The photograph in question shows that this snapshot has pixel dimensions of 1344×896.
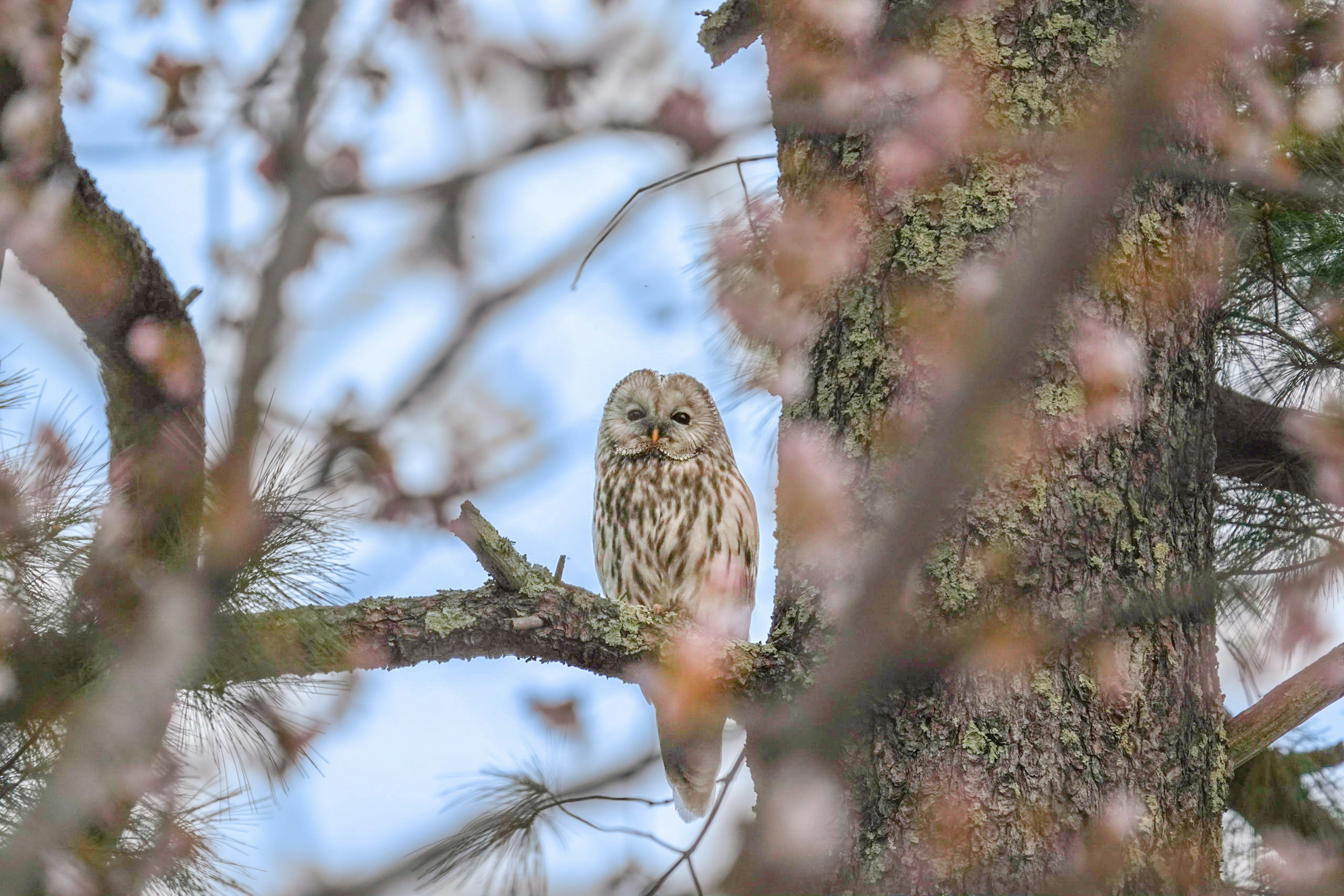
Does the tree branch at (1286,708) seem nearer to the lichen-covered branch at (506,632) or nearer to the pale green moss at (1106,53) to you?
the lichen-covered branch at (506,632)

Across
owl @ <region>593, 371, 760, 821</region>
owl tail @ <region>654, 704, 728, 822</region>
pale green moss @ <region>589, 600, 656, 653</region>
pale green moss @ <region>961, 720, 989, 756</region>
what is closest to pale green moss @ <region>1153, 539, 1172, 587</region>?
pale green moss @ <region>961, 720, 989, 756</region>

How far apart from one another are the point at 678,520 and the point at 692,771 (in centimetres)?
81

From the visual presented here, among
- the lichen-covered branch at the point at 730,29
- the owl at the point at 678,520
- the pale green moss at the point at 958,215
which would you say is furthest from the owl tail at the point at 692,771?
the lichen-covered branch at the point at 730,29

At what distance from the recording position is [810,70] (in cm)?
225

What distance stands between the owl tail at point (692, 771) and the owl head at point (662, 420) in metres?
1.09

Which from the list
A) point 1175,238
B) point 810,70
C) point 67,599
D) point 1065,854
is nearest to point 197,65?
point 810,70

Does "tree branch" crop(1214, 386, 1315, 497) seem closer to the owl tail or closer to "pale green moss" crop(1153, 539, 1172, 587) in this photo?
"pale green moss" crop(1153, 539, 1172, 587)

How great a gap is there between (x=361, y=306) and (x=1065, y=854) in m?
1.67

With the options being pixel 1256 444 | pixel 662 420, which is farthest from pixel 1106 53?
pixel 662 420

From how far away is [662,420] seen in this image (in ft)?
13.0

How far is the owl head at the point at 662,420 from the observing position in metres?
3.92

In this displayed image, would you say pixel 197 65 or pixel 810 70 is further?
pixel 197 65

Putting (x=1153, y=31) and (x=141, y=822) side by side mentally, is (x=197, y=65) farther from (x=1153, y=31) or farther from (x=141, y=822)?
(x=1153, y=31)

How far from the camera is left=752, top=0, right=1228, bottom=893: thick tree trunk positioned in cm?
166
